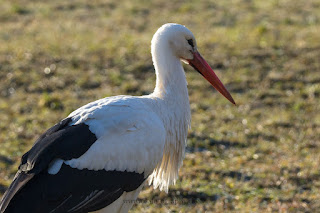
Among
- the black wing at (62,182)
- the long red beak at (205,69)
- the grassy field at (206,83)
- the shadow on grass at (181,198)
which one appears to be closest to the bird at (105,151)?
the black wing at (62,182)

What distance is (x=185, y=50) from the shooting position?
5.23 m

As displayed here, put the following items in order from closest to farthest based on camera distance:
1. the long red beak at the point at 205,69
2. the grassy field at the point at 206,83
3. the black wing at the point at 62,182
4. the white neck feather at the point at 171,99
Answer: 1. the black wing at the point at 62,182
2. the white neck feather at the point at 171,99
3. the long red beak at the point at 205,69
4. the grassy field at the point at 206,83

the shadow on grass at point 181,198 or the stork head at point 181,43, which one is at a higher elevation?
the stork head at point 181,43

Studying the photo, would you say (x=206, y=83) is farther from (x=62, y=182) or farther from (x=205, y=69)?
(x=62, y=182)

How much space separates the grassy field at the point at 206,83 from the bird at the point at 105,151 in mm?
1219

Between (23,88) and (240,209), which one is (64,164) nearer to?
(240,209)

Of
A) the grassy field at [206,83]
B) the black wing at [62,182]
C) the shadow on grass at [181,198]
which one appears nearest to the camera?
the black wing at [62,182]

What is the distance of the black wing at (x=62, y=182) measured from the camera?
162 inches

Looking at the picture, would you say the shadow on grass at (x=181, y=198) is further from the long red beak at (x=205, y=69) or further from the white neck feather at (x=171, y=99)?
the long red beak at (x=205, y=69)

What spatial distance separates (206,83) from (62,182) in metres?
5.67

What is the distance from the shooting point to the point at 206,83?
9656mm

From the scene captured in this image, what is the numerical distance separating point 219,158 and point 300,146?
1.05 meters

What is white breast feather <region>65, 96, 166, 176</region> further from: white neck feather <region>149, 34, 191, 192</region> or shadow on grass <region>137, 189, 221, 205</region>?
shadow on grass <region>137, 189, 221, 205</region>

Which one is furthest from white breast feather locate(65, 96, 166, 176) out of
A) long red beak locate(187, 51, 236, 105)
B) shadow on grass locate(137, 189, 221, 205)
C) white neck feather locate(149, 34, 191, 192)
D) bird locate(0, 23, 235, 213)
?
shadow on grass locate(137, 189, 221, 205)
